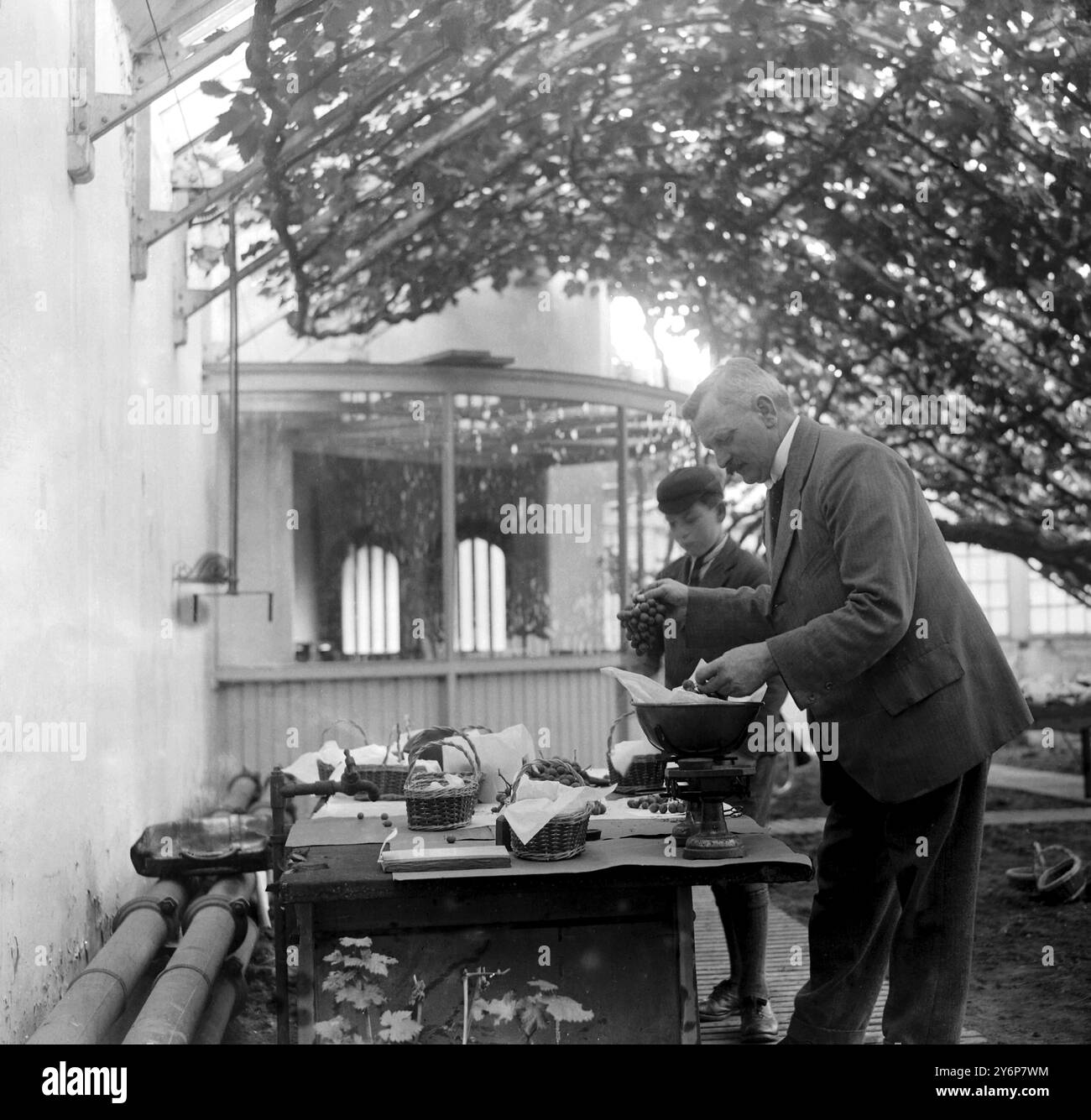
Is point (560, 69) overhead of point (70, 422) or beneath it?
overhead

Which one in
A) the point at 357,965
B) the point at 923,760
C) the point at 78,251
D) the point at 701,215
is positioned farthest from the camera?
the point at 701,215

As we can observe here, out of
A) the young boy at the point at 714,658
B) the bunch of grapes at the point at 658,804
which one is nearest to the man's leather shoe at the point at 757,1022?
the young boy at the point at 714,658

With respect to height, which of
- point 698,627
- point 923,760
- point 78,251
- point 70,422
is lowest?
point 923,760

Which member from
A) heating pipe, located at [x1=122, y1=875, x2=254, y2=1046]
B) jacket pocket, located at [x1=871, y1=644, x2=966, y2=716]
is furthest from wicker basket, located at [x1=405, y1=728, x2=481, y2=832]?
jacket pocket, located at [x1=871, y1=644, x2=966, y2=716]

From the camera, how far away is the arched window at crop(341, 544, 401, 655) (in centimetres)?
980

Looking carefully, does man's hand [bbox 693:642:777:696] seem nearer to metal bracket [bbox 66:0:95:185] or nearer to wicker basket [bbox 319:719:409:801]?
wicker basket [bbox 319:719:409:801]

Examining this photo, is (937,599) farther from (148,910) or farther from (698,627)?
(148,910)

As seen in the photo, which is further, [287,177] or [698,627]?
[287,177]

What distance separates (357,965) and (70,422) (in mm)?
2498

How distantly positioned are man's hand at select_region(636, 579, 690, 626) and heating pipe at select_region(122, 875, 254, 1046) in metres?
1.87

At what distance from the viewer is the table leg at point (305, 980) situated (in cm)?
309

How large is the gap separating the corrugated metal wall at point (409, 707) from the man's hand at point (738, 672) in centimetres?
562

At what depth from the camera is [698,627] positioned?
15.1 ft

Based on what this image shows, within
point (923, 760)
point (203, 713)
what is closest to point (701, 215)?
point (203, 713)
